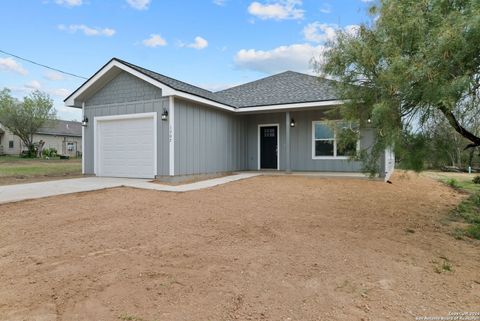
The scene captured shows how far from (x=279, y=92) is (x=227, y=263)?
435 inches

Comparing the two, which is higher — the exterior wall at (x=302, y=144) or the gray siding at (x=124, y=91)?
the gray siding at (x=124, y=91)

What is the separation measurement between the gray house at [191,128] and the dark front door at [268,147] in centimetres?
4

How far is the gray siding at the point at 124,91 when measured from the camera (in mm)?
10016

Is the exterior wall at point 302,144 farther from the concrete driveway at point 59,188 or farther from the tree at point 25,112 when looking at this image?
the tree at point 25,112

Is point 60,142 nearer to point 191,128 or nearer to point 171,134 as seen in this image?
point 191,128

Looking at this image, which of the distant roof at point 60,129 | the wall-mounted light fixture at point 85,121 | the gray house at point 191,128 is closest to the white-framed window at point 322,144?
the gray house at point 191,128

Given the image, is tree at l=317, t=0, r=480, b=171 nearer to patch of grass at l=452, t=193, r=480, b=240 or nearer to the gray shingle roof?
patch of grass at l=452, t=193, r=480, b=240

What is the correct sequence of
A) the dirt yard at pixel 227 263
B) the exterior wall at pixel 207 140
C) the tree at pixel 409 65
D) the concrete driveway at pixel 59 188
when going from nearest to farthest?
the dirt yard at pixel 227 263 → the tree at pixel 409 65 → the concrete driveway at pixel 59 188 → the exterior wall at pixel 207 140

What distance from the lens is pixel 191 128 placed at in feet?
33.8

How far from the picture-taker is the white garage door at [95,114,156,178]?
10102 millimetres

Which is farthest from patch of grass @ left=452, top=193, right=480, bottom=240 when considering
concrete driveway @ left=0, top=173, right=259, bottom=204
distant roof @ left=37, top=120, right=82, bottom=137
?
distant roof @ left=37, top=120, right=82, bottom=137

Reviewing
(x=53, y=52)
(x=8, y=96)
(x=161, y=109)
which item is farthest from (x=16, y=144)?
(x=161, y=109)

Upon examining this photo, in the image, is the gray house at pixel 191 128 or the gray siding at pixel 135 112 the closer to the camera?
the gray siding at pixel 135 112

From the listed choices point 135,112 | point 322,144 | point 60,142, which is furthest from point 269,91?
point 60,142
